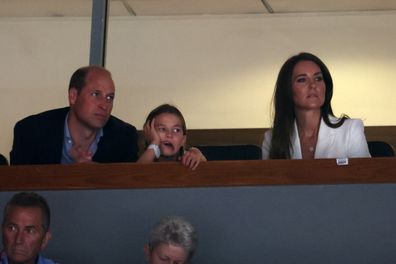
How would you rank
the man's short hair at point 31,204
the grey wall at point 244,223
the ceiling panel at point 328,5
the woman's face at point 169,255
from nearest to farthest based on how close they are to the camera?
the woman's face at point 169,255
the man's short hair at point 31,204
the grey wall at point 244,223
the ceiling panel at point 328,5

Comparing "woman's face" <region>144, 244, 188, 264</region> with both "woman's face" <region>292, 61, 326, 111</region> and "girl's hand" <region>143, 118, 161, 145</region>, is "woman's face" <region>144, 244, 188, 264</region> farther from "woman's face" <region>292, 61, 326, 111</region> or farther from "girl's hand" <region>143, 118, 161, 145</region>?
"woman's face" <region>292, 61, 326, 111</region>

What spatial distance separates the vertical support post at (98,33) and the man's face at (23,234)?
137 cm

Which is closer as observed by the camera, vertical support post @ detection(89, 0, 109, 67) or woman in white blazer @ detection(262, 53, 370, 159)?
woman in white blazer @ detection(262, 53, 370, 159)

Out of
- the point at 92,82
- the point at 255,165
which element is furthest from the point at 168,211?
the point at 92,82

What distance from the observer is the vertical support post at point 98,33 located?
4.36 meters

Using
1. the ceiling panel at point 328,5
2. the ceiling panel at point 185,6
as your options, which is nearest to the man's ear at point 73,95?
the ceiling panel at point 185,6

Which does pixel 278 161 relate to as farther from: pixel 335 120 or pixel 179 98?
pixel 179 98

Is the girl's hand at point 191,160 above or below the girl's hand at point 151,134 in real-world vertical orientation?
below

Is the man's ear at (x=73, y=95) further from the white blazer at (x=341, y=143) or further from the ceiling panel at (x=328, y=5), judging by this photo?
the ceiling panel at (x=328, y=5)

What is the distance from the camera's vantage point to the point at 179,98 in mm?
6180

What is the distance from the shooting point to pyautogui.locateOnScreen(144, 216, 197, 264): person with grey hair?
9.80 feet

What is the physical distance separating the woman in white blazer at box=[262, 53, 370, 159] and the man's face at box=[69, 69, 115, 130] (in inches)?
25.1

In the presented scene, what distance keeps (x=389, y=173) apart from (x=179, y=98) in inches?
117

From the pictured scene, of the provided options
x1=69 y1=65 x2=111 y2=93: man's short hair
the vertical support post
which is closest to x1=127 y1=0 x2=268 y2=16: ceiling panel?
the vertical support post
